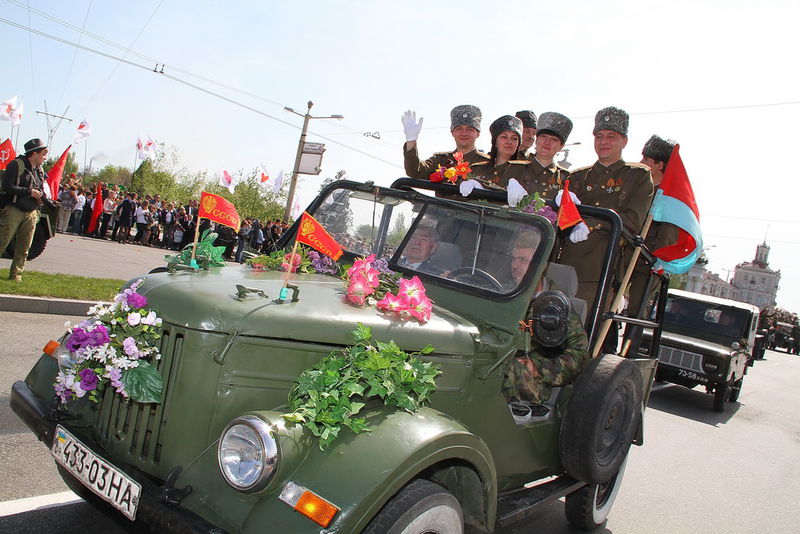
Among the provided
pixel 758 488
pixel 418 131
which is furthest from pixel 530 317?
pixel 758 488

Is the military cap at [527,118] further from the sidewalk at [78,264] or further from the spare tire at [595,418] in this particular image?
the sidewalk at [78,264]

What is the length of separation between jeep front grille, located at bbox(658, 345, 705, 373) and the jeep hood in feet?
29.1

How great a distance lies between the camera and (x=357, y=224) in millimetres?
4293

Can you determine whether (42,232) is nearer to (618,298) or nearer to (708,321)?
(618,298)

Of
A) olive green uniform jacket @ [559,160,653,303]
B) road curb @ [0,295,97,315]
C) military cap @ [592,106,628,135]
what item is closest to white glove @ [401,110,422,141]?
olive green uniform jacket @ [559,160,653,303]

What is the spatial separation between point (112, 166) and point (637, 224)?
107847 mm

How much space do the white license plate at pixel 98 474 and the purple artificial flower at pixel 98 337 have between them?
411 mm

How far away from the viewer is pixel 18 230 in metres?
8.04

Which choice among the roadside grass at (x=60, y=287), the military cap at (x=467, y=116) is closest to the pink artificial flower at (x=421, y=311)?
the military cap at (x=467, y=116)

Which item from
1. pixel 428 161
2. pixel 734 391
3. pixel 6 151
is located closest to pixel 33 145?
pixel 6 151

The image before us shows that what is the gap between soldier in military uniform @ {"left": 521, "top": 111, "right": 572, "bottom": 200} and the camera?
5465mm

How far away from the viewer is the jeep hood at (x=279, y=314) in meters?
2.43

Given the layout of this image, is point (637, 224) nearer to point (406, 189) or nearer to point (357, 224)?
point (406, 189)

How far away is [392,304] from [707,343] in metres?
10.1
